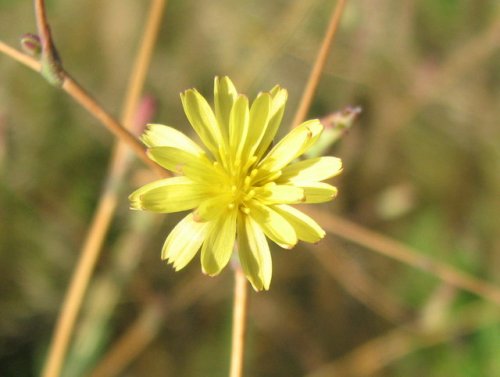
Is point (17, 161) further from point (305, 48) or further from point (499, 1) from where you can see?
point (499, 1)

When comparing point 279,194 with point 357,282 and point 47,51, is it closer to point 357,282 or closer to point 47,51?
point 47,51

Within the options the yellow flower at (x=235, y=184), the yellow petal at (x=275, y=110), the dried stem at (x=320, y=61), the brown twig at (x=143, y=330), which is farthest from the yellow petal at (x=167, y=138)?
the brown twig at (x=143, y=330)

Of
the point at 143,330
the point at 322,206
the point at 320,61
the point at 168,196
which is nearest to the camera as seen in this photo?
the point at 168,196

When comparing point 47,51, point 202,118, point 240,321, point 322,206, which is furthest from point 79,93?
point 322,206

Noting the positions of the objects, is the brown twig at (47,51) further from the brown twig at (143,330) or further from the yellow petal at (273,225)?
the brown twig at (143,330)

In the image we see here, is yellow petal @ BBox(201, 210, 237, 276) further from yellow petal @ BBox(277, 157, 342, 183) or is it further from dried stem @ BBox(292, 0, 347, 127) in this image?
dried stem @ BBox(292, 0, 347, 127)

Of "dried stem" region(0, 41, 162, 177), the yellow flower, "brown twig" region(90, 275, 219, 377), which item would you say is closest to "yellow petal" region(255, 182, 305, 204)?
the yellow flower
